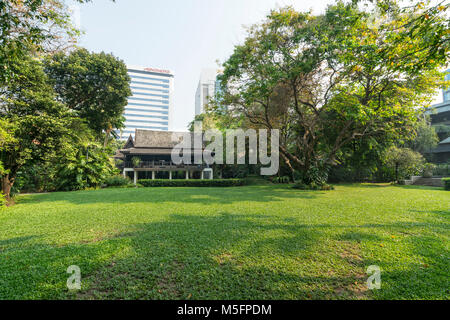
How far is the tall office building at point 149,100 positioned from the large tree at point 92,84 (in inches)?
2795

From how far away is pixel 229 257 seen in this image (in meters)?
2.74

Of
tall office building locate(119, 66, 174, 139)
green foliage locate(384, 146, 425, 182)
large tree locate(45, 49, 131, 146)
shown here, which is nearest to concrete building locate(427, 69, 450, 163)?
green foliage locate(384, 146, 425, 182)

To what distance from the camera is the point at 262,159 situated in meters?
20.8

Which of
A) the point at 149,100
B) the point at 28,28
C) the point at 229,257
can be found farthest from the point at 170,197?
the point at 149,100

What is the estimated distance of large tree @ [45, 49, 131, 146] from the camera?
643 inches

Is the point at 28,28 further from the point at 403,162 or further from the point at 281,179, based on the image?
the point at 403,162

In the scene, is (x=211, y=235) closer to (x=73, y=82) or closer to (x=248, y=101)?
(x=248, y=101)

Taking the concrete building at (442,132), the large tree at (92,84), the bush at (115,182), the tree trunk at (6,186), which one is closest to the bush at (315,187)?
the tree trunk at (6,186)

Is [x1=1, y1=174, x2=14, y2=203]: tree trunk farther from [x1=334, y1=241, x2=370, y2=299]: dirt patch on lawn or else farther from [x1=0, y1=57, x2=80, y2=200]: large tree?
[x1=334, y1=241, x2=370, y2=299]: dirt patch on lawn

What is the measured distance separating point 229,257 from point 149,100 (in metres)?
96.6

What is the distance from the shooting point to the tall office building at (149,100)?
279 ft

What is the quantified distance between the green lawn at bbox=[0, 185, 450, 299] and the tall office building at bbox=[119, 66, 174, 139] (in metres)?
89.1
